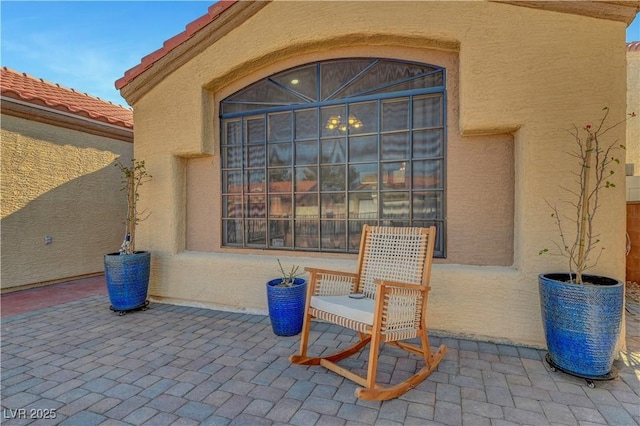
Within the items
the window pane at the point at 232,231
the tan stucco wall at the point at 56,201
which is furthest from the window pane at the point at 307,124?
the tan stucco wall at the point at 56,201

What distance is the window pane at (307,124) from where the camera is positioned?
4188mm

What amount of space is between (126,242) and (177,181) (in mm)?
1101

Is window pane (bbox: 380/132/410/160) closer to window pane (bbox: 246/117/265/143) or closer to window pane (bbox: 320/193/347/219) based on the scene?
window pane (bbox: 320/193/347/219)

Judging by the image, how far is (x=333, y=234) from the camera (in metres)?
4.09

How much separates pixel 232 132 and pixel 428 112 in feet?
8.95

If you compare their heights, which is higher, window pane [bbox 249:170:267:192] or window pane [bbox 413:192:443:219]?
window pane [bbox 249:170:267:192]

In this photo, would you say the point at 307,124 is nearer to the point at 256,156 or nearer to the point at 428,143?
the point at 256,156

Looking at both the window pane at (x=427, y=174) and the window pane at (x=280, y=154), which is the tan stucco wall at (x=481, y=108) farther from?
the window pane at (x=280, y=154)

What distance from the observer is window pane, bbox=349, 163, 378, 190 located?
3.88m

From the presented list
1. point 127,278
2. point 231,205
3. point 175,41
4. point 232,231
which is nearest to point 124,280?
point 127,278

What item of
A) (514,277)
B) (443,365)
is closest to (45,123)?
(443,365)

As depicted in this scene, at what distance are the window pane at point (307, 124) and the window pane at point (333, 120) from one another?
0.10 meters

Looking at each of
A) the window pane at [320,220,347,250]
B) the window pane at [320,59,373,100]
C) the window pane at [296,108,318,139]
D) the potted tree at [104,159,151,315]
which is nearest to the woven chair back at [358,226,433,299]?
the window pane at [320,220,347,250]

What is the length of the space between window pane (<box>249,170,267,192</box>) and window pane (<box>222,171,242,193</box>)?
18 centimetres
